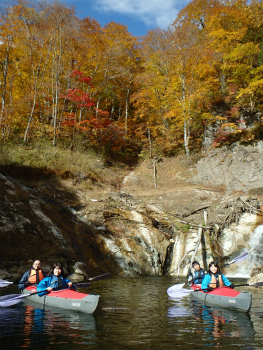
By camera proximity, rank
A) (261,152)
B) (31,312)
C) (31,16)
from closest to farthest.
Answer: (31,312), (31,16), (261,152)

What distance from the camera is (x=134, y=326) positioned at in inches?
221

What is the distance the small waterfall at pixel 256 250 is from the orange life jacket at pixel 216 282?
17.8 feet

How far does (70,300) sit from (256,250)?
9.73 m

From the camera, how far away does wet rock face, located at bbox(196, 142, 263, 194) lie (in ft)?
63.7

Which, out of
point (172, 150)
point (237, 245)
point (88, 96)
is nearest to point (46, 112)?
point (88, 96)

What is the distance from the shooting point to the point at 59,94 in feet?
68.1

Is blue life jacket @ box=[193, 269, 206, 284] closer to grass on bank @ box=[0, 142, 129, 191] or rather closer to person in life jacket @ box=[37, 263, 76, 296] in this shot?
person in life jacket @ box=[37, 263, 76, 296]

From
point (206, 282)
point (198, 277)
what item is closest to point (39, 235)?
point (198, 277)

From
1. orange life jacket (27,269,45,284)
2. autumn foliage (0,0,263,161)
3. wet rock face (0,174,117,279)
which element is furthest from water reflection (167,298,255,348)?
autumn foliage (0,0,263,161)

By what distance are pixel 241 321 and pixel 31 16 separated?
2157cm

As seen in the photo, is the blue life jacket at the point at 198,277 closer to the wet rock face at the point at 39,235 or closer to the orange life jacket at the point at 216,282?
the orange life jacket at the point at 216,282

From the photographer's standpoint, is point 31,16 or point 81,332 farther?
point 31,16

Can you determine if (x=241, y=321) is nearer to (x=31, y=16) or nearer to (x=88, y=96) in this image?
(x=88, y=96)

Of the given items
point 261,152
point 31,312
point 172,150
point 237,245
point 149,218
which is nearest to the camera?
point 31,312
